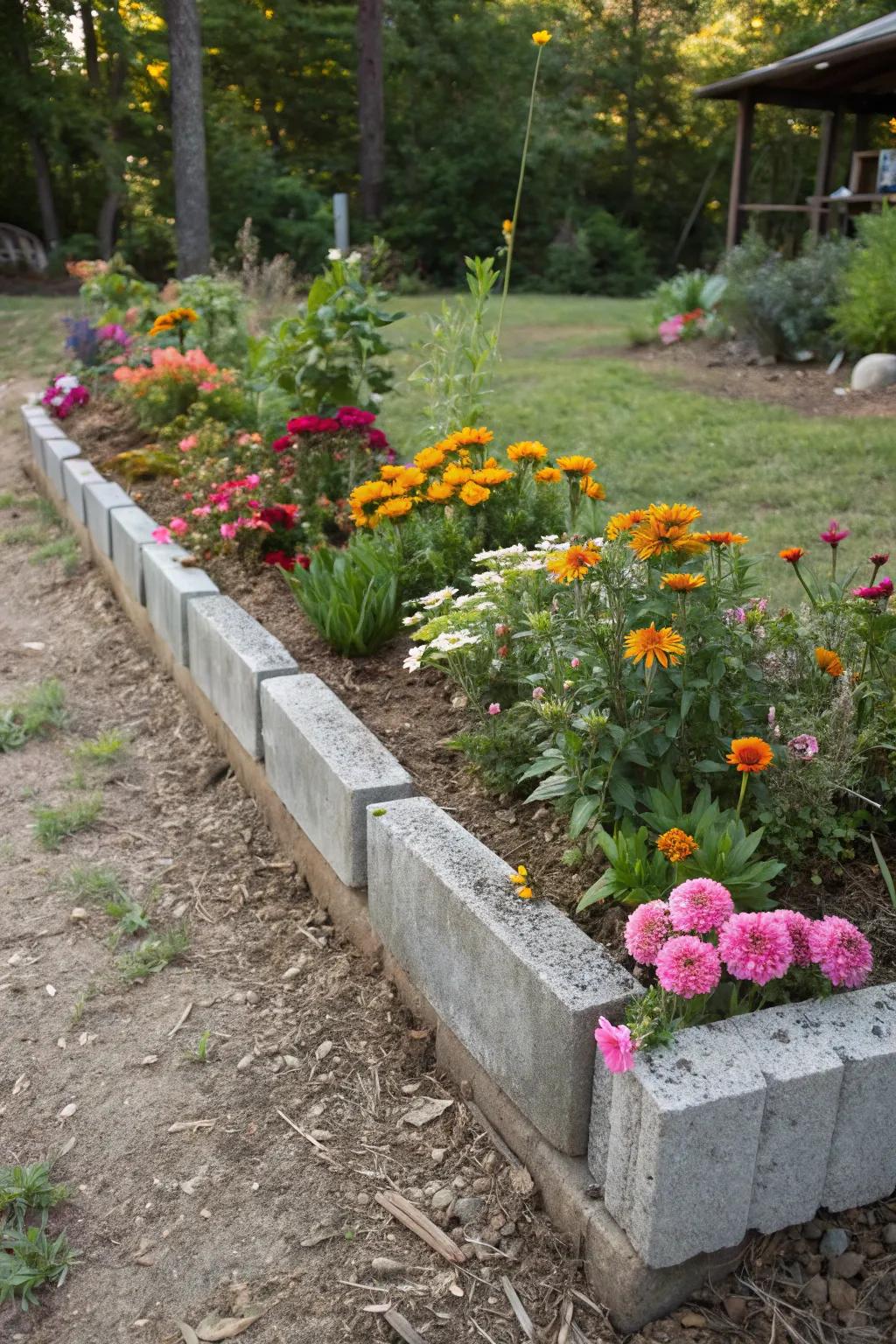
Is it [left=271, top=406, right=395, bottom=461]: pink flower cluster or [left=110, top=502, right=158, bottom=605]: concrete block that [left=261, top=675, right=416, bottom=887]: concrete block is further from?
[left=110, top=502, right=158, bottom=605]: concrete block

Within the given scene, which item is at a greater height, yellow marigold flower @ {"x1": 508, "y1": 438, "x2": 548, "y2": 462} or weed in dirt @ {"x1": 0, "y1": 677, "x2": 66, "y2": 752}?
yellow marigold flower @ {"x1": 508, "y1": 438, "x2": 548, "y2": 462}

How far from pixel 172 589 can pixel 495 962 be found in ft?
7.61

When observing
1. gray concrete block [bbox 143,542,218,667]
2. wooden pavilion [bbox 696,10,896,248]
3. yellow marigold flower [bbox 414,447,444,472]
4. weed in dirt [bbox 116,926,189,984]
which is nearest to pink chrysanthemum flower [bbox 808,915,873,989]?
weed in dirt [bbox 116,926,189,984]

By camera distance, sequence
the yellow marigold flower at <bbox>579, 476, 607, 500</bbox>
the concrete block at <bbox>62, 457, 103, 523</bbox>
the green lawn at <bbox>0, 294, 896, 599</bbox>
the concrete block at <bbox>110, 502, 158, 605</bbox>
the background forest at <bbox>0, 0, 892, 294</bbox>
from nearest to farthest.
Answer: the yellow marigold flower at <bbox>579, 476, 607, 500</bbox>
the concrete block at <bbox>110, 502, 158, 605</bbox>
the green lawn at <bbox>0, 294, 896, 599</bbox>
the concrete block at <bbox>62, 457, 103, 523</bbox>
the background forest at <bbox>0, 0, 892, 294</bbox>

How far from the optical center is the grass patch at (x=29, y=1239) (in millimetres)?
1828

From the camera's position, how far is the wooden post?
1239 centimetres

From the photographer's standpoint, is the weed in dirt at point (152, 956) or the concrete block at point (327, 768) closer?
the concrete block at point (327, 768)

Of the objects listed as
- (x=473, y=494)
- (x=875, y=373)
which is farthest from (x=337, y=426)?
(x=875, y=373)

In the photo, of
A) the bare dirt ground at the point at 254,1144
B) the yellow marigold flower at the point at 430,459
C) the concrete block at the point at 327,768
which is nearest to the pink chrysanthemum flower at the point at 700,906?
the bare dirt ground at the point at 254,1144

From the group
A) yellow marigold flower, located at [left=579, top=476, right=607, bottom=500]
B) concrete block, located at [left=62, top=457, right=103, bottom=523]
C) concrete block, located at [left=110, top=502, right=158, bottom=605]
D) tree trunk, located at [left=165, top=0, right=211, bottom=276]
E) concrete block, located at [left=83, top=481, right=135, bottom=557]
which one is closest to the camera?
yellow marigold flower, located at [left=579, top=476, right=607, bottom=500]

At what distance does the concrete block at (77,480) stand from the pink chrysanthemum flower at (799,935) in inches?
171

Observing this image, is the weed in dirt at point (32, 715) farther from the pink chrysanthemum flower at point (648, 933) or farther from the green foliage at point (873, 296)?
the green foliage at point (873, 296)

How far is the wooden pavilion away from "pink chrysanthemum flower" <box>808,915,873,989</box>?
10.4 m

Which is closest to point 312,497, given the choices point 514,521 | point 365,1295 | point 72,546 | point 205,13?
point 514,521
